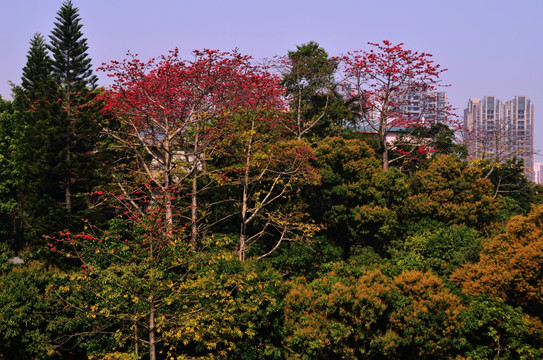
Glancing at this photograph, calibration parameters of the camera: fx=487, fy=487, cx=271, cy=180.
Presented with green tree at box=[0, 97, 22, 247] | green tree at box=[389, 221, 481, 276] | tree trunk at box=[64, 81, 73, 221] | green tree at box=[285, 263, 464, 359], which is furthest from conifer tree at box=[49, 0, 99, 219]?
green tree at box=[389, 221, 481, 276]

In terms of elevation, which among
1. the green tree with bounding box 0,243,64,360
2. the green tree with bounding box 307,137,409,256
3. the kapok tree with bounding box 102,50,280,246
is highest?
the kapok tree with bounding box 102,50,280,246

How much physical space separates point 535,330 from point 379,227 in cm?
735

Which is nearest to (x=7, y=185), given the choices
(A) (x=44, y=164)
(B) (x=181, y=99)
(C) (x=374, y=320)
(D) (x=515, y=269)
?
(A) (x=44, y=164)

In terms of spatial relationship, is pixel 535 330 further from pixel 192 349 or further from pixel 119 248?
pixel 119 248

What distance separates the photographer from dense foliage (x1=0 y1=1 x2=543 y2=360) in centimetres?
1258

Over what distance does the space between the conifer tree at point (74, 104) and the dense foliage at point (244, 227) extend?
8 cm

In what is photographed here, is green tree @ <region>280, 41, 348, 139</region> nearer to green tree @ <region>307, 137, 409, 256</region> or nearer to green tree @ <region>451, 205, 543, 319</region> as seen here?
green tree @ <region>307, 137, 409, 256</region>

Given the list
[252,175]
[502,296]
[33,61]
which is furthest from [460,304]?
[33,61]

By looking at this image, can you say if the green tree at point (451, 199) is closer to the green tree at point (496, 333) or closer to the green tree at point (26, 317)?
the green tree at point (496, 333)

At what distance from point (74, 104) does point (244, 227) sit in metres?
7.99

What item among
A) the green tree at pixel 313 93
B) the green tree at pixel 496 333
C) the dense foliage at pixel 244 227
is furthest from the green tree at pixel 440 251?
the green tree at pixel 313 93

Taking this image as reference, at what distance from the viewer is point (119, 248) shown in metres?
14.0

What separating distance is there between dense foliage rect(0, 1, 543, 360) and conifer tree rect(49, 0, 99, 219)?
8cm

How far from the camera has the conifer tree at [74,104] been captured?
700 inches
